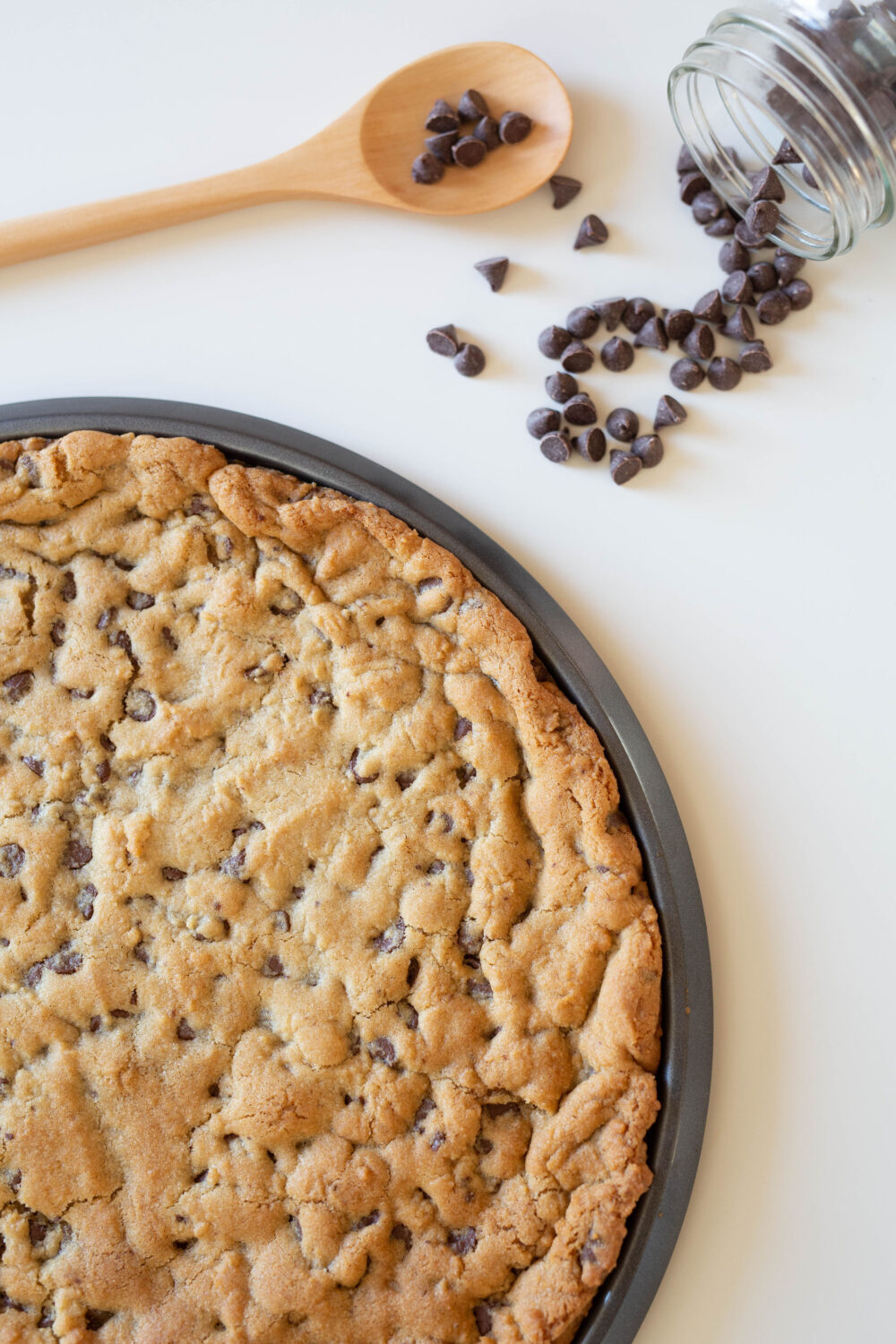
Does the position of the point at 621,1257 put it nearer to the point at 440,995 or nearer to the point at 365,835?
the point at 440,995

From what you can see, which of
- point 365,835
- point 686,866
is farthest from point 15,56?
point 686,866

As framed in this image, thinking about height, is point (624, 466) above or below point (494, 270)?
below

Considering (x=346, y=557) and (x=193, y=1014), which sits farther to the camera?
Answer: (x=346, y=557)

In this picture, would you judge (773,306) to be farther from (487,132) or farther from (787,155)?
(487,132)

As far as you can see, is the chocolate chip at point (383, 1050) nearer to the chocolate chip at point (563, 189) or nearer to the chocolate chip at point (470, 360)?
the chocolate chip at point (470, 360)

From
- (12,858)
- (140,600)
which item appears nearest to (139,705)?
(140,600)

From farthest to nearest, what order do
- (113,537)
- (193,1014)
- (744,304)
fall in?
(744,304)
(113,537)
(193,1014)

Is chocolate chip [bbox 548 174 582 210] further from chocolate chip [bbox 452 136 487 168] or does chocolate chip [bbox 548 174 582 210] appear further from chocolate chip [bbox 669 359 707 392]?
chocolate chip [bbox 669 359 707 392]
